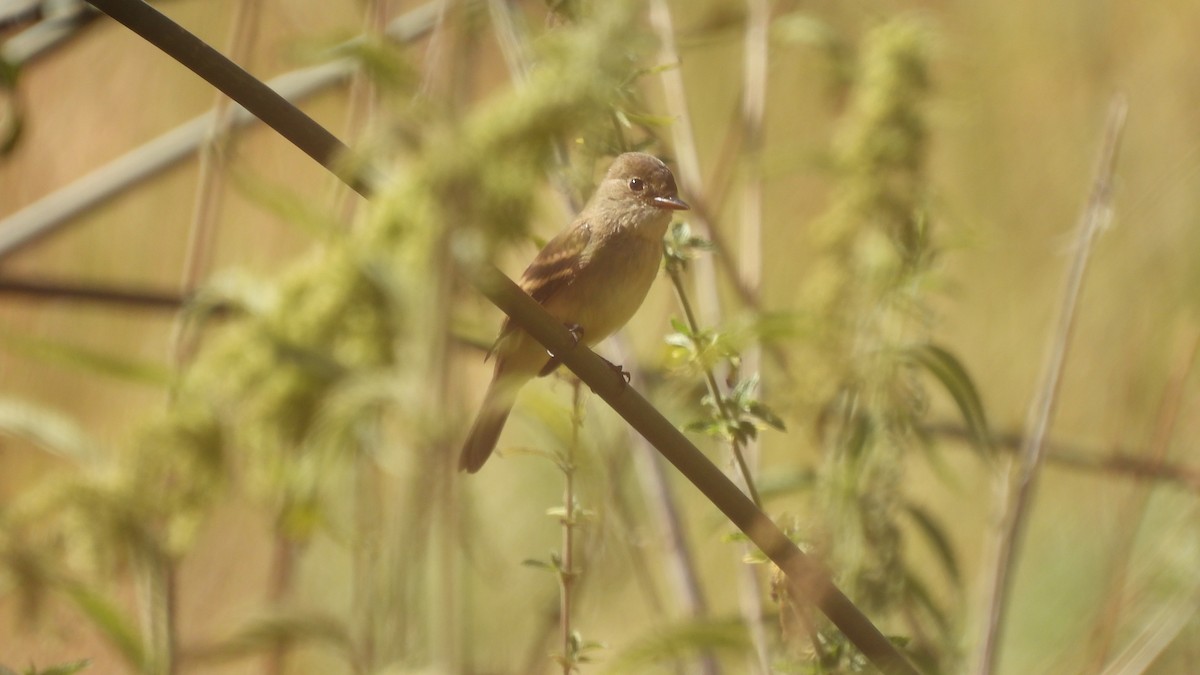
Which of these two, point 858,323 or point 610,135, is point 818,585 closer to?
point 610,135

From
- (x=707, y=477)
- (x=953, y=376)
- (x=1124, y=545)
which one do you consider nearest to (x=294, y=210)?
(x=707, y=477)

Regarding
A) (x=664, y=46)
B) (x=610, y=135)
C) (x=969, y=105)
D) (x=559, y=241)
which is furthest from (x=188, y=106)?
(x=610, y=135)

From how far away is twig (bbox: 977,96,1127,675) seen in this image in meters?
2.07

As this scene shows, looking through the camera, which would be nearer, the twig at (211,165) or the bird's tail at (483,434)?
the twig at (211,165)

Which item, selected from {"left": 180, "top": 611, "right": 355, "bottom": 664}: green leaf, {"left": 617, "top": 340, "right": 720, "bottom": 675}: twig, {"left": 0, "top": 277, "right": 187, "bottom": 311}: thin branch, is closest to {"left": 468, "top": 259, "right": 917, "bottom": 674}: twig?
{"left": 180, "top": 611, "right": 355, "bottom": 664}: green leaf

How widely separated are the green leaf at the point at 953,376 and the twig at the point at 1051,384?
350 mm

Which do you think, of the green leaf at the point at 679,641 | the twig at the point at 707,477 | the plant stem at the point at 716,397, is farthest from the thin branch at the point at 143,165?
the green leaf at the point at 679,641

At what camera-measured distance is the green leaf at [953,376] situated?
1.73 meters

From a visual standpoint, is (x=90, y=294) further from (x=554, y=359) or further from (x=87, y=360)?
(x=554, y=359)

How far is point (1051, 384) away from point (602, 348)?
1.03 meters

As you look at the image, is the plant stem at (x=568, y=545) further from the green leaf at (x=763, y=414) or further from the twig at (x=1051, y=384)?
the twig at (x=1051, y=384)

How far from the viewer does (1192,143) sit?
4.75 meters

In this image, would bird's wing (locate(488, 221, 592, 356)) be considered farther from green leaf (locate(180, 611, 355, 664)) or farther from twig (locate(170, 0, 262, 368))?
green leaf (locate(180, 611, 355, 664))

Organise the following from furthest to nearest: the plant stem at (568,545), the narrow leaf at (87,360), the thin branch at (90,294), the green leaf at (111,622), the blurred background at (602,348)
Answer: the thin branch at (90,294), the narrow leaf at (87,360), the green leaf at (111,622), the blurred background at (602,348), the plant stem at (568,545)
